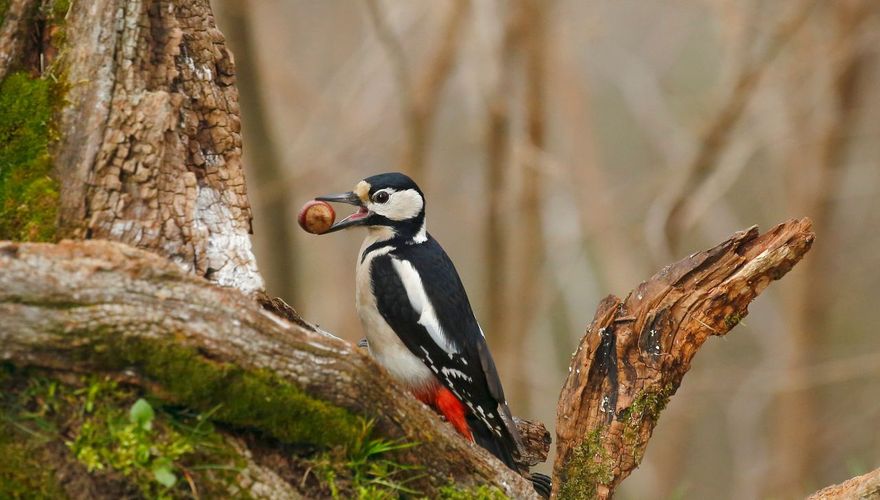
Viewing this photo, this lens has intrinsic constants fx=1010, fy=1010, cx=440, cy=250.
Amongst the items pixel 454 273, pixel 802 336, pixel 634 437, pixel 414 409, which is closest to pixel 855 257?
pixel 802 336

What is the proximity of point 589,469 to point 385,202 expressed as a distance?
5.56ft

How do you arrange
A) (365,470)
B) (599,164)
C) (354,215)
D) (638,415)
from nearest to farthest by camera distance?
1. (365,470)
2. (638,415)
3. (354,215)
4. (599,164)

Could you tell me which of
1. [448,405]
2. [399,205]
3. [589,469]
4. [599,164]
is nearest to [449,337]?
[448,405]

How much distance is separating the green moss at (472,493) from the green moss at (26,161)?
4.40 ft

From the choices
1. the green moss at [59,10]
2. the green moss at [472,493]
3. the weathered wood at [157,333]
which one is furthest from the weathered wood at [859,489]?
the green moss at [59,10]

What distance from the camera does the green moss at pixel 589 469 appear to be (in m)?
3.18

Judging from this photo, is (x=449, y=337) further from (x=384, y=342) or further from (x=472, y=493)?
(x=472, y=493)

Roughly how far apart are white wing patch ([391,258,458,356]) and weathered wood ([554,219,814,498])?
911mm

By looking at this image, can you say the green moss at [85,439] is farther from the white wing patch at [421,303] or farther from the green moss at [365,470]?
the white wing patch at [421,303]

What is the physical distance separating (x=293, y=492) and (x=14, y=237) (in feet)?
3.58

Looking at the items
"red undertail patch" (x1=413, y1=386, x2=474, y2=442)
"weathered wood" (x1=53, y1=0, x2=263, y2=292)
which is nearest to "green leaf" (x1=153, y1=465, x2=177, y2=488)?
"weathered wood" (x1=53, y1=0, x2=263, y2=292)

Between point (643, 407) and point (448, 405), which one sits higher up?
point (643, 407)

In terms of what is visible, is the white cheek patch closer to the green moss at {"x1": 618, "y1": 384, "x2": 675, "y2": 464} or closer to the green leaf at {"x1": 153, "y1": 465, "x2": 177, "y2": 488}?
the green moss at {"x1": 618, "y1": 384, "x2": 675, "y2": 464}

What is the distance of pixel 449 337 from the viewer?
13.4 feet
